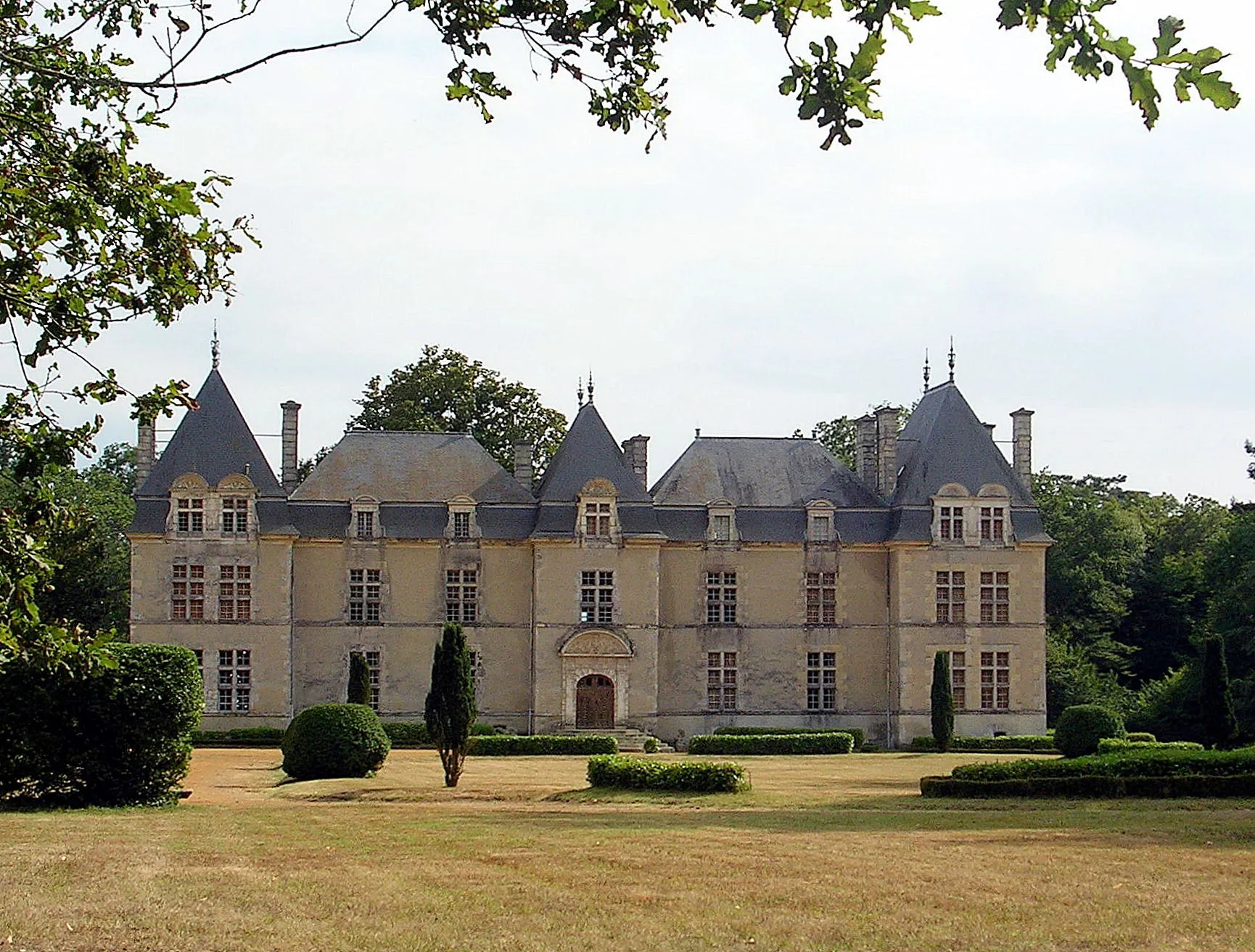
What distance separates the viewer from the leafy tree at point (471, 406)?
53.8m

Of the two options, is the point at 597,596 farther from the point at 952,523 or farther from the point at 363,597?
the point at 952,523

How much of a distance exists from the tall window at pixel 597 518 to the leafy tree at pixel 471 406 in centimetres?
1189

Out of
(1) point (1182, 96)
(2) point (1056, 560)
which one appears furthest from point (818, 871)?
(2) point (1056, 560)

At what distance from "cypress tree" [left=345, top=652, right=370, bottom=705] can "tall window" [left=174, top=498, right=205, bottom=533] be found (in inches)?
254

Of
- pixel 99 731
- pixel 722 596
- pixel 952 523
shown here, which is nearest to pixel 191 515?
pixel 722 596

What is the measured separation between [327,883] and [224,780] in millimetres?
15738

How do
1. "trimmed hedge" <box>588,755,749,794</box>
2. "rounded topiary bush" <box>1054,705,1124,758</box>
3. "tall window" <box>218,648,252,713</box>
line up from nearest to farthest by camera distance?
"trimmed hedge" <box>588,755,749,794</box> < "rounded topiary bush" <box>1054,705,1124,758</box> < "tall window" <box>218,648,252,713</box>

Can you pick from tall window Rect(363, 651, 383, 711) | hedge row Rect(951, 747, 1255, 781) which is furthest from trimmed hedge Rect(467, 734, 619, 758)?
hedge row Rect(951, 747, 1255, 781)

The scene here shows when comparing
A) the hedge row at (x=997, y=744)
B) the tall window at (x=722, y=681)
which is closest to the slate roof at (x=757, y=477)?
the tall window at (x=722, y=681)

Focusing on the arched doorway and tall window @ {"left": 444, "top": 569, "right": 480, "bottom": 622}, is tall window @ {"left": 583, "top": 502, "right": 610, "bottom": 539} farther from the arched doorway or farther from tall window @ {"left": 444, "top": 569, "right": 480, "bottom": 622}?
the arched doorway

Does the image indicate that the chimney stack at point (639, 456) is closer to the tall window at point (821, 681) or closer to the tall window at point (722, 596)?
the tall window at point (722, 596)

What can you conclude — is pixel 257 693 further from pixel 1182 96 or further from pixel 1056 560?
pixel 1182 96

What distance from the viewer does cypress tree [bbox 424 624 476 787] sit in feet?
86.4

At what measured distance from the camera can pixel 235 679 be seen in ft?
133
